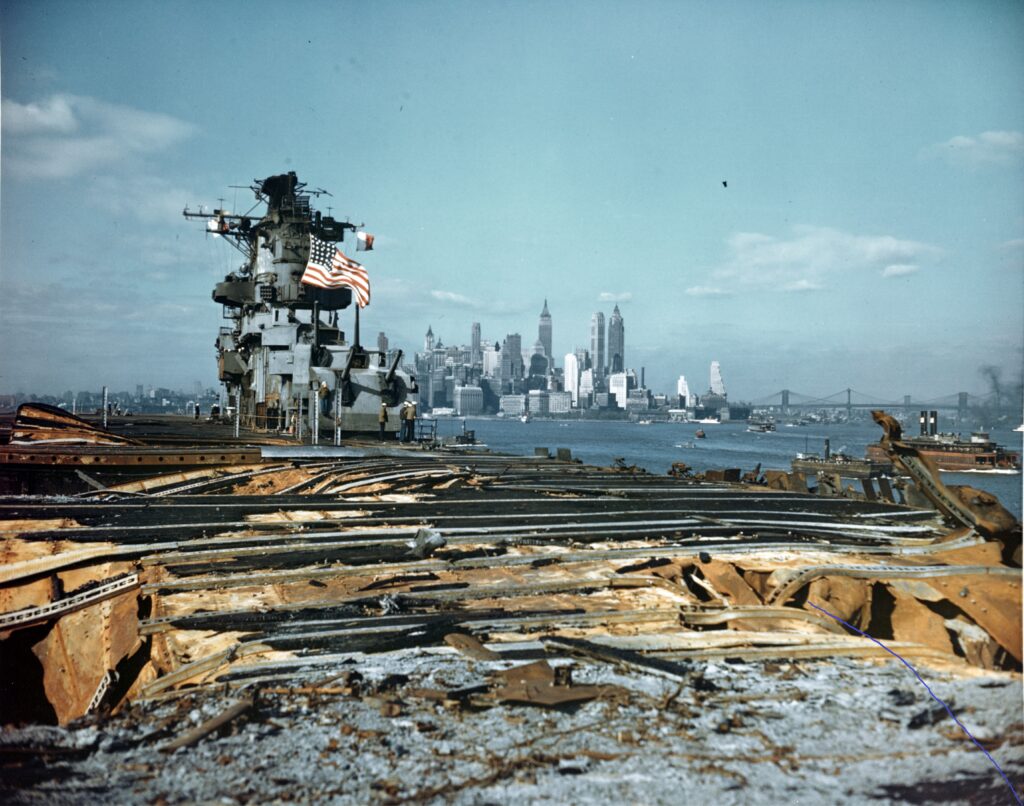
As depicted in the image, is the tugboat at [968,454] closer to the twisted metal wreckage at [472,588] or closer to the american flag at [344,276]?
the american flag at [344,276]

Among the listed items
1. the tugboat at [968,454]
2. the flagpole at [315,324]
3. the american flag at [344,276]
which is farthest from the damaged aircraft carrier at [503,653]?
the tugboat at [968,454]

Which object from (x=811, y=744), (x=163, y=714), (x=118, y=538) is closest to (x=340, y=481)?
(x=118, y=538)

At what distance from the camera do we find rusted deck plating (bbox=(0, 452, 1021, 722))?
202 inches

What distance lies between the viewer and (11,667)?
6195mm

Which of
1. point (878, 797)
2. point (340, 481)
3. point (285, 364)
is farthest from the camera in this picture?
point (285, 364)

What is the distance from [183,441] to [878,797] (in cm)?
2322

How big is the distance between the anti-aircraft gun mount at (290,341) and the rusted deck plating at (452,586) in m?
19.1

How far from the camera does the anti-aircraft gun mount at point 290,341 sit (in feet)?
108

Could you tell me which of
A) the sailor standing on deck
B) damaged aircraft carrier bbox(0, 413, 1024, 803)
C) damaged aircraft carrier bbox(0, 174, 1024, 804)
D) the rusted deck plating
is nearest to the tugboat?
the sailor standing on deck

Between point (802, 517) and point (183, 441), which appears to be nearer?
point (802, 517)

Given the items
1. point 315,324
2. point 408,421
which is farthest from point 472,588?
point 315,324

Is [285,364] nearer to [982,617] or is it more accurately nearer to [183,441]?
[183,441]

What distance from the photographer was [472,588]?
21.3ft

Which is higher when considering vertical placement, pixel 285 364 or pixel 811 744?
pixel 285 364
